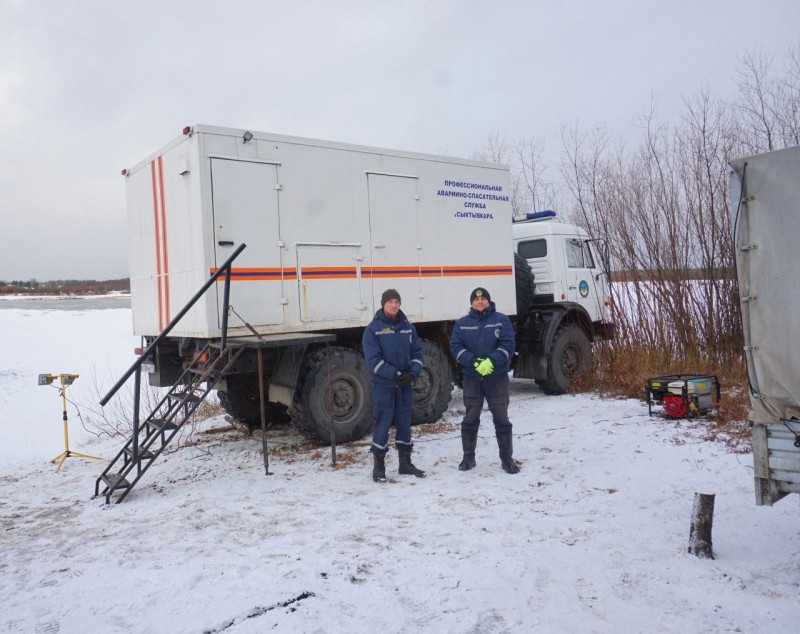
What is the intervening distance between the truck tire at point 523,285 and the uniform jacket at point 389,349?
405cm

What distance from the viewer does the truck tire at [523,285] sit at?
32.3 feet

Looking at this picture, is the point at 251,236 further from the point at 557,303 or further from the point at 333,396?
the point at 557,303

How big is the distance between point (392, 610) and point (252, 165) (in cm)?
482

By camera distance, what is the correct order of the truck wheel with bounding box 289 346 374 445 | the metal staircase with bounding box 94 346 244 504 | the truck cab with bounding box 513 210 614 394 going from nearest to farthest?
the metal staircase with bounding box 94 346 244 504, the truck wheel with bounding box 289 346 374 445, the truck cab with bounding box 513 210 614 394

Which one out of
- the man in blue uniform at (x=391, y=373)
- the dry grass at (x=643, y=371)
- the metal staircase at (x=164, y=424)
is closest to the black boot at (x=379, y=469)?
the man in blue uniform at (x=391, y=373)

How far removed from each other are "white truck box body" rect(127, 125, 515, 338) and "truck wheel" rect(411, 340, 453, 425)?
1.54 ft

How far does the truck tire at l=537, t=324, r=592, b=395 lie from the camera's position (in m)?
9.94

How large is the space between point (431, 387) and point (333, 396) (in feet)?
5.21

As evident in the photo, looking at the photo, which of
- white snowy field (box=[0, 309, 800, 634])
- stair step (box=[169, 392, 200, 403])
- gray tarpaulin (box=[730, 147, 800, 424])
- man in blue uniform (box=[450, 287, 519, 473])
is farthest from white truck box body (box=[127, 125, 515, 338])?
gray tarpaulin (box=[730, 147, 800, 424])

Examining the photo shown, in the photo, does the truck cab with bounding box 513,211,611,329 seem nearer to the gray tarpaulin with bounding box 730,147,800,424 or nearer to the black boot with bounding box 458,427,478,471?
the black boot with bounding box 458,427,478,471

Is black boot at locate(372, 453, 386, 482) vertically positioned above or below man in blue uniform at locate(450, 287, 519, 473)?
below

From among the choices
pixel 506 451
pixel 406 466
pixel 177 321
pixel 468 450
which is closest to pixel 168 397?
pixel 177 321

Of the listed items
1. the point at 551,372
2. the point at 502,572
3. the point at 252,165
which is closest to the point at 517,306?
the point at 551,372

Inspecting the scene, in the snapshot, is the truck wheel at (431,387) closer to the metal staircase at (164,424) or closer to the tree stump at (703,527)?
the metal staircase at (164,424)
